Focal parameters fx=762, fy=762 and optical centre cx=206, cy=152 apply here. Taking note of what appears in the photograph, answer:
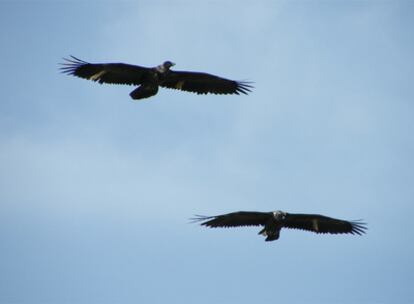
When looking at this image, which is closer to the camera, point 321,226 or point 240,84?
point 321,226

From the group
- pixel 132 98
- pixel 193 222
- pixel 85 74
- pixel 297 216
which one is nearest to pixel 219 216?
pixel 193 222

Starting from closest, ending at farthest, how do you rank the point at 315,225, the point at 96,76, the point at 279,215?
the point at 279,215, the point at 315,225, the point at 96,76

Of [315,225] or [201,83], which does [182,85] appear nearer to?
[201,83]

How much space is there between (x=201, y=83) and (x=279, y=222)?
5247mm

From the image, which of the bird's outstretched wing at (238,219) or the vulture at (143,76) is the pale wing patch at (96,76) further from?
the bird's outstretched wing at (238,219)

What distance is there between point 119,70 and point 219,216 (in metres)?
5.26

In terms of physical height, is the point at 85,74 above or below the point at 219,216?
above

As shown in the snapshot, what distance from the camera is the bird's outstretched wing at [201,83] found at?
76.5 feet

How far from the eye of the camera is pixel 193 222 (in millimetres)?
21438

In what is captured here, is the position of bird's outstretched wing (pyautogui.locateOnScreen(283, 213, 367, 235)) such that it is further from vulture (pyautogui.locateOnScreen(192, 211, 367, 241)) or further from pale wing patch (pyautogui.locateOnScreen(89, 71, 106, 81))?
pale wing patch (pyautogui.locateOnScreen(89, 71, 106, 81))

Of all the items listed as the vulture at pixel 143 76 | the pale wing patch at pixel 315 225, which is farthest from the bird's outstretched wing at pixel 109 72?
the pale wing patch at pixel 315 225

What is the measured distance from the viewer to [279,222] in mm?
21734

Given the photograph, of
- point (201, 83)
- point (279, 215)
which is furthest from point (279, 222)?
point (201, 83)

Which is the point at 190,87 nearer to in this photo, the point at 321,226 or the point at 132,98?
the point at 132,98
